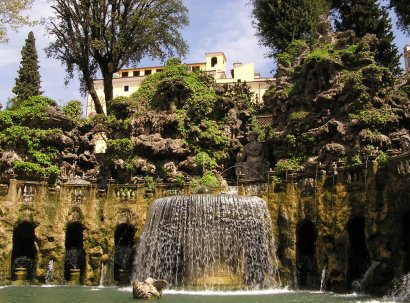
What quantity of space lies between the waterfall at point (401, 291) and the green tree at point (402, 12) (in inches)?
963

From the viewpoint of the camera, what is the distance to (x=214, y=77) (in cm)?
5050

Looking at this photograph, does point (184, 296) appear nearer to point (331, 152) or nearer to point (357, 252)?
point (357, 252)

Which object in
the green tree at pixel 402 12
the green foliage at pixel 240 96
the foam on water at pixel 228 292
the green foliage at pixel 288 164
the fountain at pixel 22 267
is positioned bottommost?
the foam on water at pixel 228 292

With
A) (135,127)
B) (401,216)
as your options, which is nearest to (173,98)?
(135,127)

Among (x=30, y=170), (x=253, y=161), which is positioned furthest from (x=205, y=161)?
(x=30, y=170)

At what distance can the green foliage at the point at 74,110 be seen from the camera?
1305 inches

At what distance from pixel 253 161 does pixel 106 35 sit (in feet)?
51.7

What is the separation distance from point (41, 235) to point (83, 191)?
2839 millimetres

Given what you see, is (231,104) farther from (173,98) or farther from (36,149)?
(36,149)

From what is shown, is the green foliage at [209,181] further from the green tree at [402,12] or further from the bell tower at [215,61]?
the bell tower at [215,61]

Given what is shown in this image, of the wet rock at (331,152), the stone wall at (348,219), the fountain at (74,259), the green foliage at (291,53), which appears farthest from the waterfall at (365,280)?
the green foliage at (291,53)

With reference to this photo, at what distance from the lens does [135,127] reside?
31.7m

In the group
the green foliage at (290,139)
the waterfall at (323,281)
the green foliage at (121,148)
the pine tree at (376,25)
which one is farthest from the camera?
the pine tree at (376,25)

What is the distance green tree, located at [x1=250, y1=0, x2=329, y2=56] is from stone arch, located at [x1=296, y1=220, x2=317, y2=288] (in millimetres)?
→ 19379
